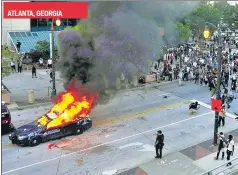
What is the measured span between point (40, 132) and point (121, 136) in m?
3.64

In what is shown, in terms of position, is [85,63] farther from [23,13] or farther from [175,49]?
[175,49]

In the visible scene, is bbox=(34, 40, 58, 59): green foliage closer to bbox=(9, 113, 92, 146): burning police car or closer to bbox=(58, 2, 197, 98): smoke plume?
bbox=(58, 2, 197, 98): smoke plume

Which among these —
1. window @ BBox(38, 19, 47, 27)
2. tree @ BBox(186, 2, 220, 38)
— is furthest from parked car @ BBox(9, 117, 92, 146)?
tree @ BBox(186, 2, 220, 38)

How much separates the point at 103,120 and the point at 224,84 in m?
10.2

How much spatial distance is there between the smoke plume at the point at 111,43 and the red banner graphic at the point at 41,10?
7931mm

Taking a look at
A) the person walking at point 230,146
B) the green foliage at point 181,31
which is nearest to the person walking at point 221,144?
the person walking at point 230,146

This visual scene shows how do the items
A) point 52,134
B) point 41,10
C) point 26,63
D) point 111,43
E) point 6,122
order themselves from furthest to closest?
point 26,63 → point 111,43 → point 6,122 → point 52,134 → point 41,10

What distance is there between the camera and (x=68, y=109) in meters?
17.0

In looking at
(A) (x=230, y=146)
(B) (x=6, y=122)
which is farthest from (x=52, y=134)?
(A) (x=230, y=146)

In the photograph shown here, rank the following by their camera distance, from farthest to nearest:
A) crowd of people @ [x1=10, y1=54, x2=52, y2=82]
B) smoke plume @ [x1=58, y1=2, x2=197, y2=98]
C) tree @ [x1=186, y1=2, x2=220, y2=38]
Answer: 1. tree @ [x1=186, y1=2, x2=220, y2=38]
2. crowd of people @ [x1=10, y1=54, x2=52, y2=82]
3. smoke plume @ [x1=58, y1=2, x2=197, y2=98]

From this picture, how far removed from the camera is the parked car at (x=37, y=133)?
15.5 metres

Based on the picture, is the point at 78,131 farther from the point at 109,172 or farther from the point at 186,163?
the point at 186,163

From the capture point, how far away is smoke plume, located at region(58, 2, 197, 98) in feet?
63.3

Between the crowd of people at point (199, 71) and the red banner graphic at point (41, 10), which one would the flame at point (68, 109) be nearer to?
the red banner graphic at point (41, 10)
